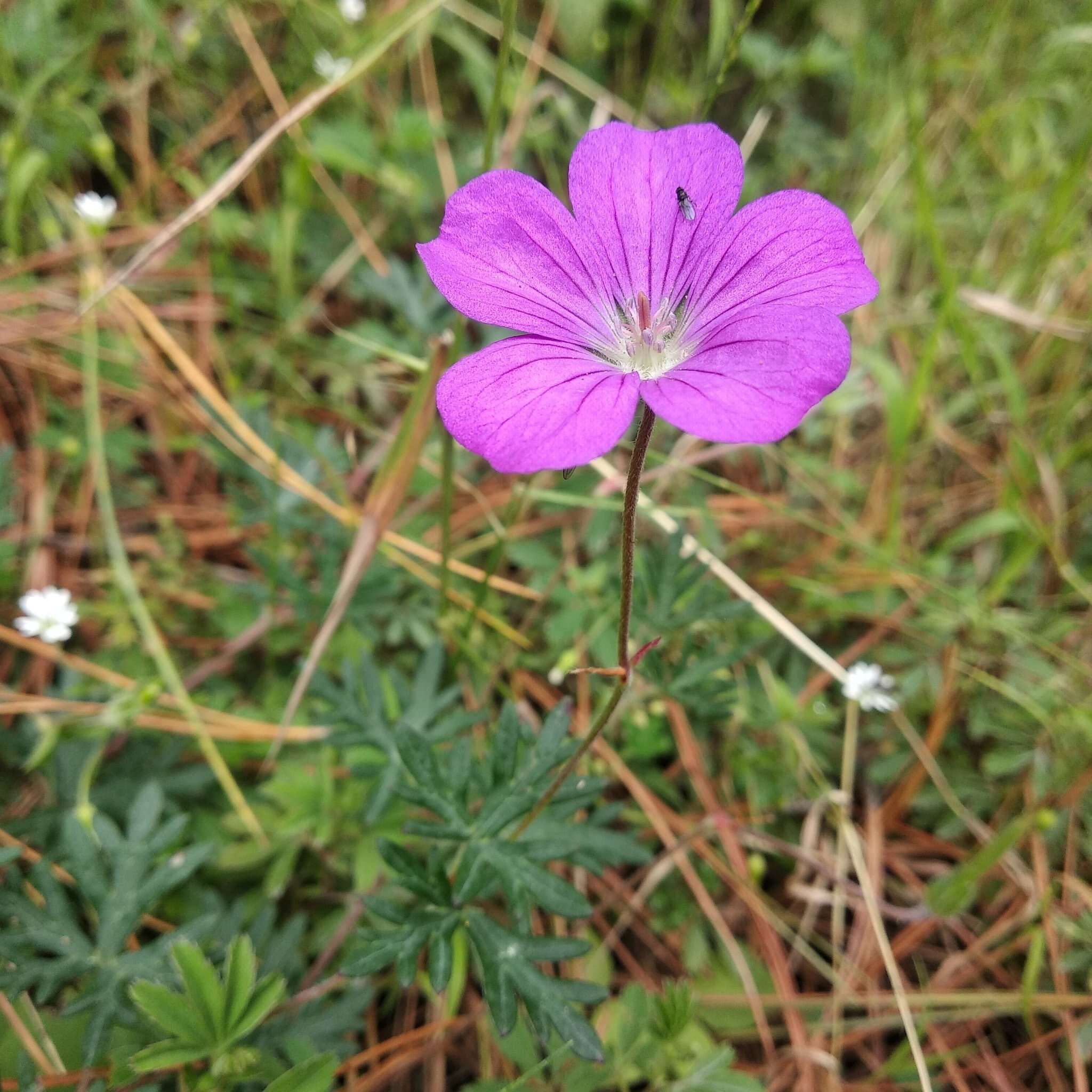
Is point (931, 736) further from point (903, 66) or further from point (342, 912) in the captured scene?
point (903, 66)

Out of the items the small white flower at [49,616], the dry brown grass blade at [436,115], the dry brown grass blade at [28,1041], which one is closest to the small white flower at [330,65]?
the dry brown grass blade at [436,115]

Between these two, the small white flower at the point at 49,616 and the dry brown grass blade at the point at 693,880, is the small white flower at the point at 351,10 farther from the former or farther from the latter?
the dry brown grass blade at the point at 693,880

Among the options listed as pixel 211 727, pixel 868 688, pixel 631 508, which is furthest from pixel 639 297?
pixel 211 727

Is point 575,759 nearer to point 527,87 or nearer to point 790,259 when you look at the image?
point 790,259

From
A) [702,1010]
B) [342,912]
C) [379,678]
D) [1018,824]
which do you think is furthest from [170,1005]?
[1018,824]

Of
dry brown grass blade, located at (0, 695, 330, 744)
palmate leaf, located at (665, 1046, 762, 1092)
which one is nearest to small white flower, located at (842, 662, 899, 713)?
palmate leaf, located at (665, 1046, 762, 1092)

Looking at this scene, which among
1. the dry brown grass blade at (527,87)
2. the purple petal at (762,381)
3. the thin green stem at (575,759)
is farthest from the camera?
the dry brown grass blade at (527,87)
